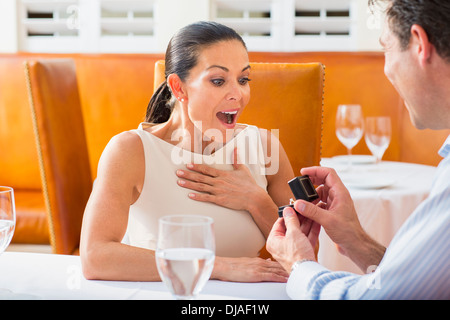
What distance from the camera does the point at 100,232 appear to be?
1.14 m

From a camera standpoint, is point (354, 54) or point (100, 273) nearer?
point (100, 273)

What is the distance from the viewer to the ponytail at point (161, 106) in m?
1.57

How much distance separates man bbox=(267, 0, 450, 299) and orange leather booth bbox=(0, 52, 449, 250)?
82.8 inches

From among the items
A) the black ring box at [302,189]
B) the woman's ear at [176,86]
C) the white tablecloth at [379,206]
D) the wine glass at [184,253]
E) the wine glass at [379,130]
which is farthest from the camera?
the wine glass at [379,130]

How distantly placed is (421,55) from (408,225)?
0.83 feet

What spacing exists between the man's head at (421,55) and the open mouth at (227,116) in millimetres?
575

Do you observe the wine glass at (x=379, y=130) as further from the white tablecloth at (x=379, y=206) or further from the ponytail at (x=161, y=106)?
the ponytail at (x=161, y=106)

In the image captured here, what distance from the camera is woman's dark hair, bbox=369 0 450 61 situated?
0.77 m

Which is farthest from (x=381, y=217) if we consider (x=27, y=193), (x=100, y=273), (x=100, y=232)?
(x=27, y=193)

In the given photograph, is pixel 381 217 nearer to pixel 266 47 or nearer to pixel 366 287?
pixel 366 287

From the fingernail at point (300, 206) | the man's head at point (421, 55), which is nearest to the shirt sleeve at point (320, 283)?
the fingernail at point (300, 206)

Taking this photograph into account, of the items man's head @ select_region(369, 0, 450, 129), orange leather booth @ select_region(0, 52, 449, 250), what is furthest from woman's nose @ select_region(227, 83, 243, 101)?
orange leather booth @ select_region(0, 52, 449, 250)

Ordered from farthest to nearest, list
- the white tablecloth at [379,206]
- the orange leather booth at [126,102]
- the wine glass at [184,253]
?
the orange leather booth at [126,102]
the white tablecloth at [379,206]
the wine glass at [184,253]
